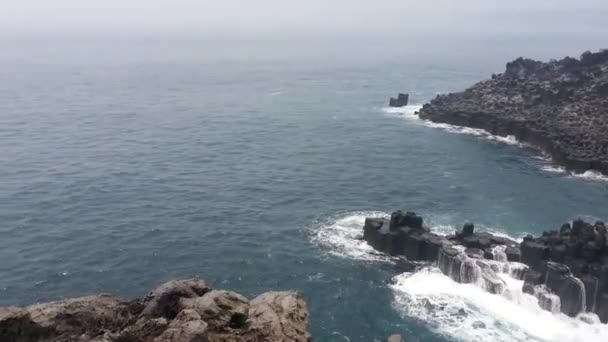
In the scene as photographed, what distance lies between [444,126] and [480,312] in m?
102

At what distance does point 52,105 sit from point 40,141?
51.7m

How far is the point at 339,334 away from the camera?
60.6m

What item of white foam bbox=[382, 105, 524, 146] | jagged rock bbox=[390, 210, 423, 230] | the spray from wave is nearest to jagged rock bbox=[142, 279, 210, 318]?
the spray from wave

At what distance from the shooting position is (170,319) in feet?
114

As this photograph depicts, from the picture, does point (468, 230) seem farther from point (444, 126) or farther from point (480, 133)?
point (444, 126)

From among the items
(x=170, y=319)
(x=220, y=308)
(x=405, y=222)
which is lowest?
(x=405, y=222)

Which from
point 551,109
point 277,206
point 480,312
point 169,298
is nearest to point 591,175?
point 551,109

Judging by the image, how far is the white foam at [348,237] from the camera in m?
78.8

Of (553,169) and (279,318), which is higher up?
(279,318)

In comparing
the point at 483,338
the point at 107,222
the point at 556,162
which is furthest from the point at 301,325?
the point at 556,162

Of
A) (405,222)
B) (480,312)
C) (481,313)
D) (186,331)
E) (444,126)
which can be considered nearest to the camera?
(186,331)

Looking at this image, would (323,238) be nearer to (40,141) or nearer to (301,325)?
(301,325)

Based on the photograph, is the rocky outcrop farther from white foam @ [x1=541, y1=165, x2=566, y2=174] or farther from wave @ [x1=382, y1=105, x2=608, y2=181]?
white foam @ [x1=541, y1=165, x2=566, y2=174]

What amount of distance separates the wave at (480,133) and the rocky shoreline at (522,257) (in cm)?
4642
